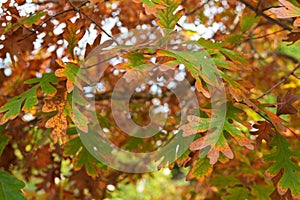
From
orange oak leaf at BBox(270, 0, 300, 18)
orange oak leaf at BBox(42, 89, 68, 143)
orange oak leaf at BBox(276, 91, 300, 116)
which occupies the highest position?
orange oak leaf at BBox(270, 0, 300, 18)

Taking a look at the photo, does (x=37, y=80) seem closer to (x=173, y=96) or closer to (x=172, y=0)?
(x=172, y=0)

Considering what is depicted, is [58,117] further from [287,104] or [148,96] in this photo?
[148,96]

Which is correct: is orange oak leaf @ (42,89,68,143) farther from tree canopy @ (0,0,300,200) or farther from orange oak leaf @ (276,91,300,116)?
orange oak leaf @ (276,91,300,116)

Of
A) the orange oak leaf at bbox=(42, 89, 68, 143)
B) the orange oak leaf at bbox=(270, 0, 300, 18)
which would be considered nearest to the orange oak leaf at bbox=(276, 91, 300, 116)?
the orange oak leaf at bbox=(270, 0, 300, 18)

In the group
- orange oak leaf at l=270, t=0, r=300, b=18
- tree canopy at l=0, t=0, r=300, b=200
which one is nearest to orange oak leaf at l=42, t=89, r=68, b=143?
tree canopy at l=0, t=0, r=300, b=200

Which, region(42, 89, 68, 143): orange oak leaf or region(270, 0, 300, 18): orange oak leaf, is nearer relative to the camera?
region(270, 0, 300, 18): orange oak leaf

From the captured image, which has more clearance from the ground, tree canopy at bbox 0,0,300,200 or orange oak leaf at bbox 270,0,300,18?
orange oak leaf at bbox 270,0,300,18

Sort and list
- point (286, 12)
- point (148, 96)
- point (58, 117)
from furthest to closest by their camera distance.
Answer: point (148, 96), point (58, 117), point (286, 12)

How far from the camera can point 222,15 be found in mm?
1999

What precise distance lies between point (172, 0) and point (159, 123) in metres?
0.77

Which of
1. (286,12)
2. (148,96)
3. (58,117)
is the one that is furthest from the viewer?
(148,96)

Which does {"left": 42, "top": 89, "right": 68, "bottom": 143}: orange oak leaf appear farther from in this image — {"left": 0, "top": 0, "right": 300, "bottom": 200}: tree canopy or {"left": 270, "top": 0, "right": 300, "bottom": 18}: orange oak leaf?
{"left": 270, "top": 0, "right": 300, "bottom": 18}: orange oak leaf

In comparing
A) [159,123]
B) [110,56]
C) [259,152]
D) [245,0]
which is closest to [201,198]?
[259,152]

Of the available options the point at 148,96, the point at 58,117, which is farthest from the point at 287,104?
the point at 148,96
